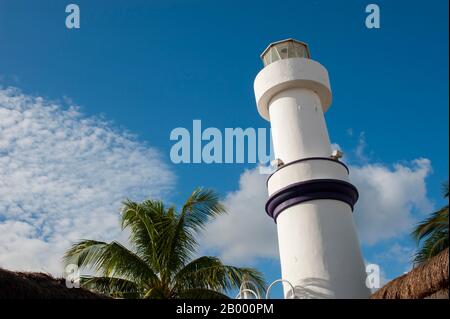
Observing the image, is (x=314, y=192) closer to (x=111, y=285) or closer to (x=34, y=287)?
(x=111, y=285)

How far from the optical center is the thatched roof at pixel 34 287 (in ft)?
26.3

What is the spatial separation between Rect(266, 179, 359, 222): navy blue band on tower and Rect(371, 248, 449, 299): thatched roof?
12.7 ft

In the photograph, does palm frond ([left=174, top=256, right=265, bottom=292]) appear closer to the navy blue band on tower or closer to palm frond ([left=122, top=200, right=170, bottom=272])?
palm frond ([left=122, top=200, right=170, bottom=272])

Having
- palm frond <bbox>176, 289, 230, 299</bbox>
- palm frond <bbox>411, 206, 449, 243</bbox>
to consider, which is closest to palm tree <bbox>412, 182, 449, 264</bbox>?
palm frond <bbox>411, 206, 449, 243</bbox>

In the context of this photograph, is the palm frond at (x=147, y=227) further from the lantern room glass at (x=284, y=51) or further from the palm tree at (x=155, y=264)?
the lantern room glass at (x=284, y=51)

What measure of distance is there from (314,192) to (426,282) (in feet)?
15.5

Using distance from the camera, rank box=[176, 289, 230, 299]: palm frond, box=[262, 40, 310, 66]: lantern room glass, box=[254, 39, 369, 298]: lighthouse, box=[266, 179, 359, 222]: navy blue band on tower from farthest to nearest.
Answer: box=[262, 40, 310, 66]: lantern room glass
box=[176, 289, 230, 299]: palm frond
box=[266, 179, 359, 222]: navy blue band on tower
box=[254, 39, 369, 298]: lighthouse

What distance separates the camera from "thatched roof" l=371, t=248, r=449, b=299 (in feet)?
25.7

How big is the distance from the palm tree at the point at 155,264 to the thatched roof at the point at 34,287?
3.96m

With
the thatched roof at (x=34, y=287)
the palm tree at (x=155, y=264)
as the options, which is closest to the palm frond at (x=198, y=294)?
the palm tree at (x=155, y=264)

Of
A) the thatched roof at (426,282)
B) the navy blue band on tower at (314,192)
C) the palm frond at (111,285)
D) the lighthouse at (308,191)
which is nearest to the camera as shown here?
the thatched roof at (426,282)

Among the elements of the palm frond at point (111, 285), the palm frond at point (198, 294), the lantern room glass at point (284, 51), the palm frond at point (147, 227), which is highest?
the lantern room glass at point (284, 51)

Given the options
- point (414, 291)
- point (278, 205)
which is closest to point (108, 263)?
point (278, 205)

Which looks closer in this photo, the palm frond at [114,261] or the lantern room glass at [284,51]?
the palm frond at [114,261]
